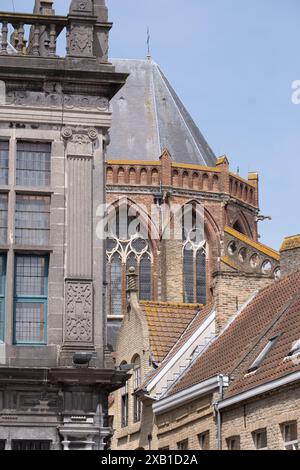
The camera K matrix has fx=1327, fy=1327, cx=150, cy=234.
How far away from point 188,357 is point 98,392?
37.9ft

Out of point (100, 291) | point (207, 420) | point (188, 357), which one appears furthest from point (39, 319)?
point (188, 357)

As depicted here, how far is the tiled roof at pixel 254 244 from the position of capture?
59312mm

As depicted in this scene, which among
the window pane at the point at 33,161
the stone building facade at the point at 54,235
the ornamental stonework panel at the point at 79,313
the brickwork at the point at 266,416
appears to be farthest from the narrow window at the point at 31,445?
the brickwork at the point at 266,416

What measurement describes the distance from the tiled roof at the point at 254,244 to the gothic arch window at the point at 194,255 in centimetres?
131

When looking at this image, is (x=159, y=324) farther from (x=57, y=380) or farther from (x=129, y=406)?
(x=57, y=380)

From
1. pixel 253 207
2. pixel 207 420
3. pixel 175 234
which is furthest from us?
pixel 253 207

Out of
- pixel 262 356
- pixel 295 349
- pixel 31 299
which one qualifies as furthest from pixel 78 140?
pixel 262 356

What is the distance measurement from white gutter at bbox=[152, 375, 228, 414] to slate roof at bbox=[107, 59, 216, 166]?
1246 inches

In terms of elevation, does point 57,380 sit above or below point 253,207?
below

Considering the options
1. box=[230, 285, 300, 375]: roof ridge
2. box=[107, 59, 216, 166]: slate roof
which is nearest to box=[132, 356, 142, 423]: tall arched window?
box=[230, 285, 300, 375]: roof ridge

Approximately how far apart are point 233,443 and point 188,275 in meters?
32.1

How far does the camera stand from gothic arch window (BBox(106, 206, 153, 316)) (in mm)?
57875
